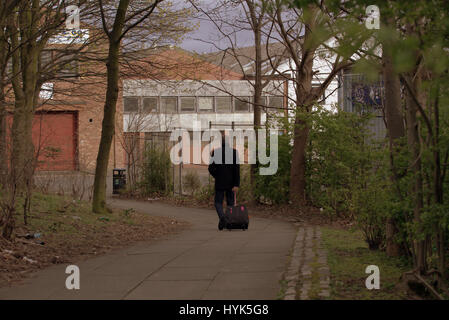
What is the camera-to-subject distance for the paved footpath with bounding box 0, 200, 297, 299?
20.6 feet

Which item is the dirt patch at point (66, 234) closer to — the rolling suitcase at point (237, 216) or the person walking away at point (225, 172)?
the rolling suitcase at point (237, 216)

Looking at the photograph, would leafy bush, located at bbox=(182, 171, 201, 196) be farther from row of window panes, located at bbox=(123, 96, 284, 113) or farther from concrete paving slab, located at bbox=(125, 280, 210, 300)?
row of window panes, located at bbox=(123, 96, 284, 113)

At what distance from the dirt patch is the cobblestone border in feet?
10.6

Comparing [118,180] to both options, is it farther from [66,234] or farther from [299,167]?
[66,234]

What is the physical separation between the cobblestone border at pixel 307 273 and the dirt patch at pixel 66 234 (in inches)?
127

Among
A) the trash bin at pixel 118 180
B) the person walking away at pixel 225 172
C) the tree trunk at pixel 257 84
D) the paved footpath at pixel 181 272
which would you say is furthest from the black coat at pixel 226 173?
the trash bin at pixel 118 180

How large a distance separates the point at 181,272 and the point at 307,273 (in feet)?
5.26

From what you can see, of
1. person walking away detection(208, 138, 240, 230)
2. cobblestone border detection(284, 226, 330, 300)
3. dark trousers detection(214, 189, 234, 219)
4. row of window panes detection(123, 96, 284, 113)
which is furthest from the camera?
row of window panes detection(123, 96, 284, 113)

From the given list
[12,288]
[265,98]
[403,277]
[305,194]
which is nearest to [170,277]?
[12,288]

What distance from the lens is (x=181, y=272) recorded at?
7500 mm

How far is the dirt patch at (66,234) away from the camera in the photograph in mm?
8594

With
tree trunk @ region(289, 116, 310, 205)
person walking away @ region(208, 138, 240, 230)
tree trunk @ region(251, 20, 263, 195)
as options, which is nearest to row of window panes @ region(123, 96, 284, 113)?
tree trunk @ region(251, 20, 263, 195)
